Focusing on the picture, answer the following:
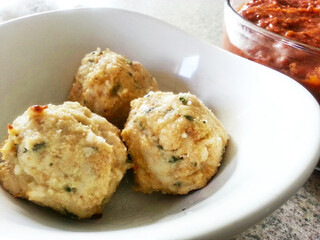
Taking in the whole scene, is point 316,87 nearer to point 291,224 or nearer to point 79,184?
point 291,224

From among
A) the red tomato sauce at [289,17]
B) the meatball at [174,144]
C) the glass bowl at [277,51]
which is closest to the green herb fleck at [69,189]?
the meatball at [174,144]

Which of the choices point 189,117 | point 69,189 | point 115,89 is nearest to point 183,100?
point 189,117

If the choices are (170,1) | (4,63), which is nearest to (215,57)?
(4,63)

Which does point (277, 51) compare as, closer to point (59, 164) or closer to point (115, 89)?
point (115, 89)

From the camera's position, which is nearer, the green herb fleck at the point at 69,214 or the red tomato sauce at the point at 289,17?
the green herb fleck at the point at 69,214

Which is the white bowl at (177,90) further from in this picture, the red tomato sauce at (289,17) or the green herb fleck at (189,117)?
the red tomato sauce at (289,17)

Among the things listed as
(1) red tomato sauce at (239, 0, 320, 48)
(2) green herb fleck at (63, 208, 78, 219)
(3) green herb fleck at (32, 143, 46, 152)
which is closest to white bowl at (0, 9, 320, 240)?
(2) green herb fleck at (63, 208, 78, 219)
